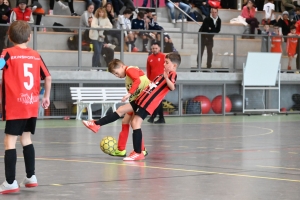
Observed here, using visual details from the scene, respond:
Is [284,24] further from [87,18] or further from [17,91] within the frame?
[17,91]

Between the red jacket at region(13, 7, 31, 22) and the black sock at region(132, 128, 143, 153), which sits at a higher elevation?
the red jacket at region(13, 7, 31, 22)

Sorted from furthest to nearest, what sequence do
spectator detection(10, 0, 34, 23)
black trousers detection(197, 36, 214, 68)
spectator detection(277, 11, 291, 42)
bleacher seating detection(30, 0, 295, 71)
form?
spectator detection(277, 11, 291, 42) < black trousers detection(197, 36, 214, 68) < spectator detection(10, 0, 34, 23) < bleacher seating detection(30, 0, 295, 71)

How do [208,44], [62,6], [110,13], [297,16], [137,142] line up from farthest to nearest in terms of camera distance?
[297,16] → [62,6] → [110,13] → [208,44] → [137,142]

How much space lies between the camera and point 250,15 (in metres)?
32.8

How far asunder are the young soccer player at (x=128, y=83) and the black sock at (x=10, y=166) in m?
3.78

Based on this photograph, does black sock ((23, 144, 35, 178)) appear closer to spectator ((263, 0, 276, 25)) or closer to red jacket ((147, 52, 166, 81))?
red jacket ((147, 52, 166, 81))

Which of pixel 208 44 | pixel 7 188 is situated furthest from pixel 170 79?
pixel 208 44

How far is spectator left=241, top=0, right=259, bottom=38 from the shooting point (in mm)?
31750

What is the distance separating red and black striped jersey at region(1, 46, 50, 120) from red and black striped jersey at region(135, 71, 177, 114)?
3.95 m

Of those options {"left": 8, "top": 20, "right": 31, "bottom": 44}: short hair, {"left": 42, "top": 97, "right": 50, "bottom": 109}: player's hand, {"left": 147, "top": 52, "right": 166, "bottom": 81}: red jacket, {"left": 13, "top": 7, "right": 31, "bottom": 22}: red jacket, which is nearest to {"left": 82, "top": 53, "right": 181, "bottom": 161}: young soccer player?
{"left": 42, "top": 97, "right": 50, "bottom": 109}: player's hand

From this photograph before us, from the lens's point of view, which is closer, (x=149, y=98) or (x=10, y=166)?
(x=10, y=166)

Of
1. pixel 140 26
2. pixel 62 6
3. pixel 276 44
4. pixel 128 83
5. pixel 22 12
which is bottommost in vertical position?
pixel 128 83

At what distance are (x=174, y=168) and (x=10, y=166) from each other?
2.97 m

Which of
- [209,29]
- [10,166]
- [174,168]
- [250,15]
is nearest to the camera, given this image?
[10,166]
